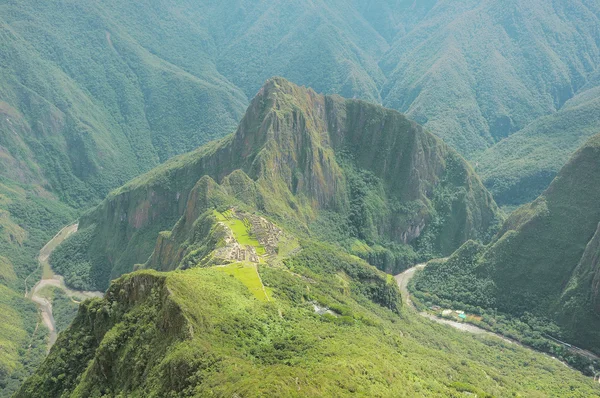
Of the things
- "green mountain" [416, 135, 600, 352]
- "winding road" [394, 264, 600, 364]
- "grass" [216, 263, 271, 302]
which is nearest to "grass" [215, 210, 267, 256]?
"grass" [216, 263, 271, 302]

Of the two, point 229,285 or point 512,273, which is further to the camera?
point 512,273

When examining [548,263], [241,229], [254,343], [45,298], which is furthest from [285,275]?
[45,298]

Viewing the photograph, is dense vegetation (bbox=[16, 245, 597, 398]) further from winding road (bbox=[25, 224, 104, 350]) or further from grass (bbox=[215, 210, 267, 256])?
winding road (bbox=[25, 224, 104, 350])

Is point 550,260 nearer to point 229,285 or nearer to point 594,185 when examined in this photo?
point 594,185

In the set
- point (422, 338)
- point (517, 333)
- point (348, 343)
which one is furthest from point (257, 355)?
point (517, 333)

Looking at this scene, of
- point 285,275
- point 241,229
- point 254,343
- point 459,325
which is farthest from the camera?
point 459,325

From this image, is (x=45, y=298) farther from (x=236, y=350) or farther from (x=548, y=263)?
(x=548, y=263)
